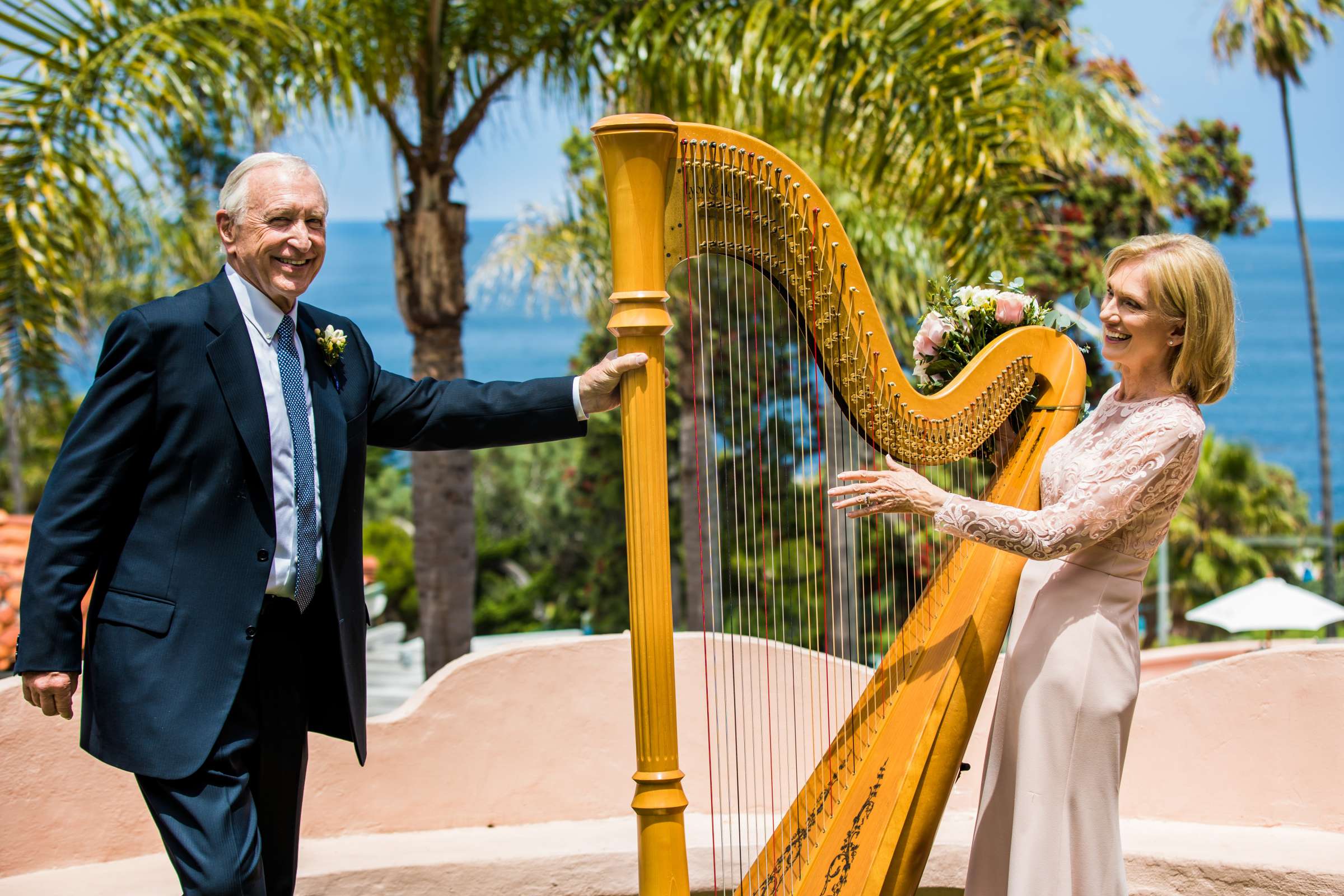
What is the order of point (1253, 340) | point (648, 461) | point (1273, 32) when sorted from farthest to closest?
point (1253, 340), point (1273, 32), point (648, 461)

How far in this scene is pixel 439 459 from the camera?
8.02 m

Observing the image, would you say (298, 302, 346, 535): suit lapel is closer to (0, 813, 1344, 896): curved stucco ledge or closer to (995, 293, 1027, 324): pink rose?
(0, 813, 1344, 896): curved stucco ledge

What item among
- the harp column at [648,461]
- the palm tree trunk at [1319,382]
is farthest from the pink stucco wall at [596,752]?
the palm tree trunk at [1319,382]

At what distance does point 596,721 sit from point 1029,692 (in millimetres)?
1861

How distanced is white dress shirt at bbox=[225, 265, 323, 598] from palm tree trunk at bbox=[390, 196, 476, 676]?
497 centimetres

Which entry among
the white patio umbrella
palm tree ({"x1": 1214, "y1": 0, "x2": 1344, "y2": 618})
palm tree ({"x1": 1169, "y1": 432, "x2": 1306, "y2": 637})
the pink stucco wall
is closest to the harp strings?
the pink stucco wall

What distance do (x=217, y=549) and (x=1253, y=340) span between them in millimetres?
123843

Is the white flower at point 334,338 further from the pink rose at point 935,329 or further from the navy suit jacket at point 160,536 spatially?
the pink rose at point 935,329

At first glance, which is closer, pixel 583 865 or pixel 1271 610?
pixel 583 865

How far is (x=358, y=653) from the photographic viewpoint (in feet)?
9.71

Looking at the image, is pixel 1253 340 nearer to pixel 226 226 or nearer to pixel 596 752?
pixel 596 752

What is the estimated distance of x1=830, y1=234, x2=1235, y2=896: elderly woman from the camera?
9.64ft

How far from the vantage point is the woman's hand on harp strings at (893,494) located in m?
2.99

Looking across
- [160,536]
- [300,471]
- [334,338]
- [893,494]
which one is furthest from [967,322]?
[160,536]
